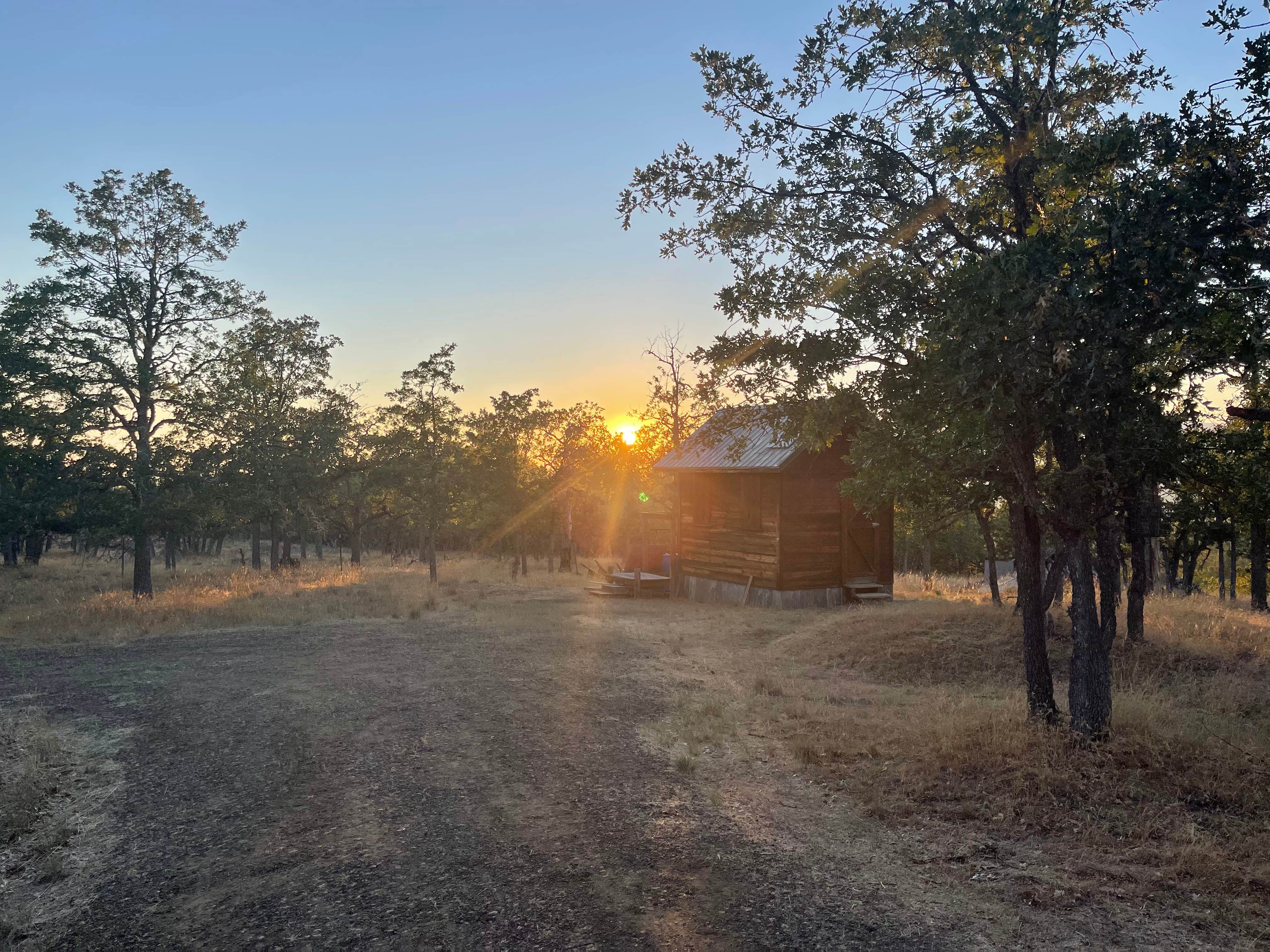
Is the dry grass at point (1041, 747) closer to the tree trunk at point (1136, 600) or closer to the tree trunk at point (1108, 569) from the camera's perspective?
the tree trunk at point (1136, 600)

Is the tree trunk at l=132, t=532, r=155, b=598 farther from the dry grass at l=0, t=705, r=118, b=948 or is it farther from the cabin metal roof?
the cabin metal roof

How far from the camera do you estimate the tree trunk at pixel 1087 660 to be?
8.20m

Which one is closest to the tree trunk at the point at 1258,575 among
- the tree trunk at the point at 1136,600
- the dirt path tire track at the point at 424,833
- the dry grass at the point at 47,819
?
the tree trunk at the point at 1136,600

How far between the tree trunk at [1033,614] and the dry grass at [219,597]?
52.3 ft

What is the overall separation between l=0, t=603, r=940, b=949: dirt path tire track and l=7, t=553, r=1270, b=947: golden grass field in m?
1.32

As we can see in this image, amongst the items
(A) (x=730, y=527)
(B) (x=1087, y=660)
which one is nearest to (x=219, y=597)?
(A) (x=730, y=527)

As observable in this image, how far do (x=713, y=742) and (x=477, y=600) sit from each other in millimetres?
17858

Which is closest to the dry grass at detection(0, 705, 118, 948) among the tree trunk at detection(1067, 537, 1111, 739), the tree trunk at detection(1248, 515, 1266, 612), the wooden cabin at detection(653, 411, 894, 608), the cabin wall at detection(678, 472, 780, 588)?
the tree trunk at detection(1067, 537, 1111, 739)

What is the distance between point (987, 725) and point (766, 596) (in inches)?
557

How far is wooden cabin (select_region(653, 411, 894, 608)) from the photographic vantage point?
22.7m

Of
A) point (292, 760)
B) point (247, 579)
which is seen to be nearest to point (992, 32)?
point (292, 760)

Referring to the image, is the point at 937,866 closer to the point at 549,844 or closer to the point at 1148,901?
the point at 1148,901

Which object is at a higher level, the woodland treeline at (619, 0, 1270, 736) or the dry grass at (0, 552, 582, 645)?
the woodland treeline at (619, 0, 1270, 736)

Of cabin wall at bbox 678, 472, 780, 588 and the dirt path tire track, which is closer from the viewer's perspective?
the dirt path tire track
